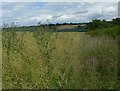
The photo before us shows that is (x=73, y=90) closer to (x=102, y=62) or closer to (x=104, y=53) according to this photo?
(x=102, y=62)

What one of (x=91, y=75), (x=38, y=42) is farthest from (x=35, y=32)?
(x=91, y=75)

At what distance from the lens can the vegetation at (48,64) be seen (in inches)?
212

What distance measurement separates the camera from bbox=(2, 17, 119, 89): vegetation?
5.38 metres

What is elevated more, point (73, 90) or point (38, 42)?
point (38, 42)

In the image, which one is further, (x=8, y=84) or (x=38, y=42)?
(x=38, y=42)

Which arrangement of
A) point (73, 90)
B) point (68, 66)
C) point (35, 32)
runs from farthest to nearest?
point (35, 32)
point (68, 66)
point (73, 90)

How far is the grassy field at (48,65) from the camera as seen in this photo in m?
5.38

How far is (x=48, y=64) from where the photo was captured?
220 inches

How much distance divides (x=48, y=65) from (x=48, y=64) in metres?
0.03

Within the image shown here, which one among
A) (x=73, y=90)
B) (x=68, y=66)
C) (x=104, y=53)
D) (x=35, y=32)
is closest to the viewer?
(x=73, y=90)

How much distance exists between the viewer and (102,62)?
632cm

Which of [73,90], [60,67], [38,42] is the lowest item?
[73,90]

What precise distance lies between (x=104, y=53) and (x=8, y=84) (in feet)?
8.91

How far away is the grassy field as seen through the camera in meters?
5.38
